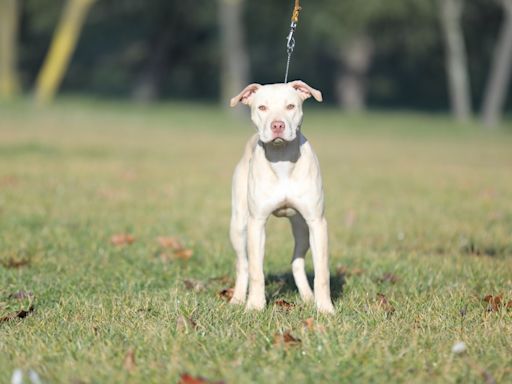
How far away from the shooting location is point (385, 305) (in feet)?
15.9

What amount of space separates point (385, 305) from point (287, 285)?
1133 mm

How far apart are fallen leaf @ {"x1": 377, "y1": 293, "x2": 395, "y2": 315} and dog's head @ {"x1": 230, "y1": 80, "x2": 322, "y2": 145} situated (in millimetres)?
1115

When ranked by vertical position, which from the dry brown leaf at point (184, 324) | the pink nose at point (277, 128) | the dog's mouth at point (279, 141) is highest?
the pink nose at point (277, 128)

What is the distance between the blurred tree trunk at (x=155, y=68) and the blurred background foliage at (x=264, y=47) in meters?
0.07

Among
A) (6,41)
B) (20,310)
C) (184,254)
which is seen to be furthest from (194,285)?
(6,41)

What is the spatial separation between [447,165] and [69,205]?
31.2 feet

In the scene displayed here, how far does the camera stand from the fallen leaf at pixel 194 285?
556 cm

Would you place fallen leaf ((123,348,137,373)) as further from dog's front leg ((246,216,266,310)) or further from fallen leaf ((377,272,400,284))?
fallen leaf ((377,272,400,284))

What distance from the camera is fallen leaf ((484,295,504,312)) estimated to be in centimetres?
479

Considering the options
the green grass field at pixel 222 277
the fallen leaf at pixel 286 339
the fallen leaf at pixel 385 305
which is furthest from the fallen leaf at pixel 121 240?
the fallen leaf at pixel 286 339

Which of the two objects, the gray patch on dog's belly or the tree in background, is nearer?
the gray patch on dog's belly

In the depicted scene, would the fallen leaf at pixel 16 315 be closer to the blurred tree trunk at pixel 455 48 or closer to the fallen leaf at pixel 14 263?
the fallen leaf at pixel 14 263

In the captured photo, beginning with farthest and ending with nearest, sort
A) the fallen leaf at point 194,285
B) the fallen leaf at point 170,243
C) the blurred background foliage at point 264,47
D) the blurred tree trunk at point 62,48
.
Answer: the blurred background foliage at point 264,47, the blurred tree trunk at point 62,48, the fallen leaf at point 170,243, the fallen leaf at point 194,285

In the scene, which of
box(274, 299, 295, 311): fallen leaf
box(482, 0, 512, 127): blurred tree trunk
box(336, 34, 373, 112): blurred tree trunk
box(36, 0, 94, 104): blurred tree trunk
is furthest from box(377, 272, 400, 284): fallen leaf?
box(336, 34, 373, 112): blurred tree trunk
